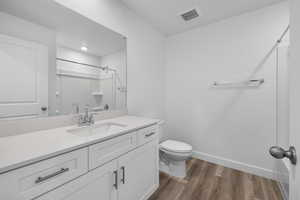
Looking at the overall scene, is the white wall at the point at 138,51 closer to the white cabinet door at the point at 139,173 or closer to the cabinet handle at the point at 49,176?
the white cabinet door at the point at 139,173

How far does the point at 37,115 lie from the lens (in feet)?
3.49

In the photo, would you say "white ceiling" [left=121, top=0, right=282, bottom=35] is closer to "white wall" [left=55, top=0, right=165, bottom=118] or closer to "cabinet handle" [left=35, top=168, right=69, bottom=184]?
"white wall" [left=55, top=0, right=165, bottom=118]

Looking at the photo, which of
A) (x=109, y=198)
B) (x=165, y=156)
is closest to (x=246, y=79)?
(x=165, y=156)

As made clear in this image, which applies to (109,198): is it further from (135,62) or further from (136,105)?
(135,62)

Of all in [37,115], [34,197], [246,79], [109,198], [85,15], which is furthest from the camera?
[246,79]

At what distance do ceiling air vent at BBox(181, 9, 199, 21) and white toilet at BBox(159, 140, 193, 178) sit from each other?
1.91 m

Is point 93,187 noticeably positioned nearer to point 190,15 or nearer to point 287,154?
point 287,154

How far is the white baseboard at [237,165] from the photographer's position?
171 centimetres

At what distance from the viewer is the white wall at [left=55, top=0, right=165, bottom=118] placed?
4.78 ft

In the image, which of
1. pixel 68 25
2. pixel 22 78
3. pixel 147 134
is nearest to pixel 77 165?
pixel 147 134

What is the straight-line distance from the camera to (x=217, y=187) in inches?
61.2

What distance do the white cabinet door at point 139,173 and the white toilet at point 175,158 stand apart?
1.18ft

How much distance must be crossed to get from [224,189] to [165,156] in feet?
2.57

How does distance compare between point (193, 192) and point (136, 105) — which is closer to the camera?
point (193, 192)
